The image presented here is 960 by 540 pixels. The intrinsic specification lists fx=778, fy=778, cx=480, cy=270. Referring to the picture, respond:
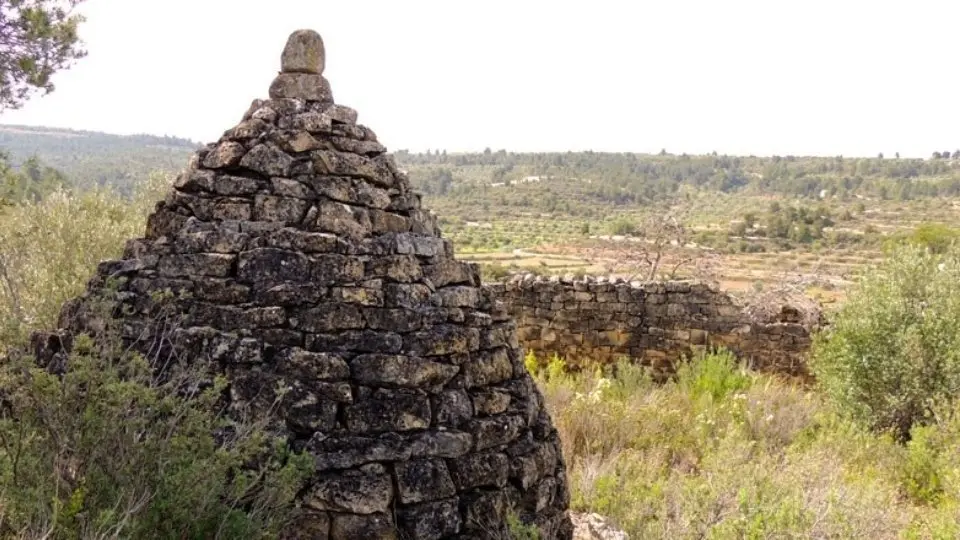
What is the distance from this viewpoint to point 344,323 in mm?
3656

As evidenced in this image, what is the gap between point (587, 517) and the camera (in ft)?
16.7

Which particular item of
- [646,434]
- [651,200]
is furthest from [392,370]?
[651,200]

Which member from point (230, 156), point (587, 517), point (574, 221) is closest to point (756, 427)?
point (587, 517)

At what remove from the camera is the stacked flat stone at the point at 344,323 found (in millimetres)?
3475

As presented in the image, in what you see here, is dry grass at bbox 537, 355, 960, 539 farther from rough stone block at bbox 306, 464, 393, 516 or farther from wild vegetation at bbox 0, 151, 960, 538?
rough stone block at bbox 306, 464, 393, 516

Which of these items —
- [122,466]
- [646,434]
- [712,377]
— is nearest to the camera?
[122,466]

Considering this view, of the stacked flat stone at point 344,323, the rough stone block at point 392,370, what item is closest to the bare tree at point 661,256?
the stacked flat stone at point 344,323

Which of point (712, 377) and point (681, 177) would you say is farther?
point (681, 177)

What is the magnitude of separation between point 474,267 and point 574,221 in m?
44.8

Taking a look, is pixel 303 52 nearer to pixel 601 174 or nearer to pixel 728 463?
pixel 728 463

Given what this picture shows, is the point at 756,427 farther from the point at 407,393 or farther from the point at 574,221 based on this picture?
the point at 574,221

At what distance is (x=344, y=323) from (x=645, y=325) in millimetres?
8123

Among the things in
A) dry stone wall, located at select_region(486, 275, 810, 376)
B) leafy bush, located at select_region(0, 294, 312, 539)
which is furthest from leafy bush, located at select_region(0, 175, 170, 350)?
dry stone wall, located at select_region(486, 275, 810, 376)

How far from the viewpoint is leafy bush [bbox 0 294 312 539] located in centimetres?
261
